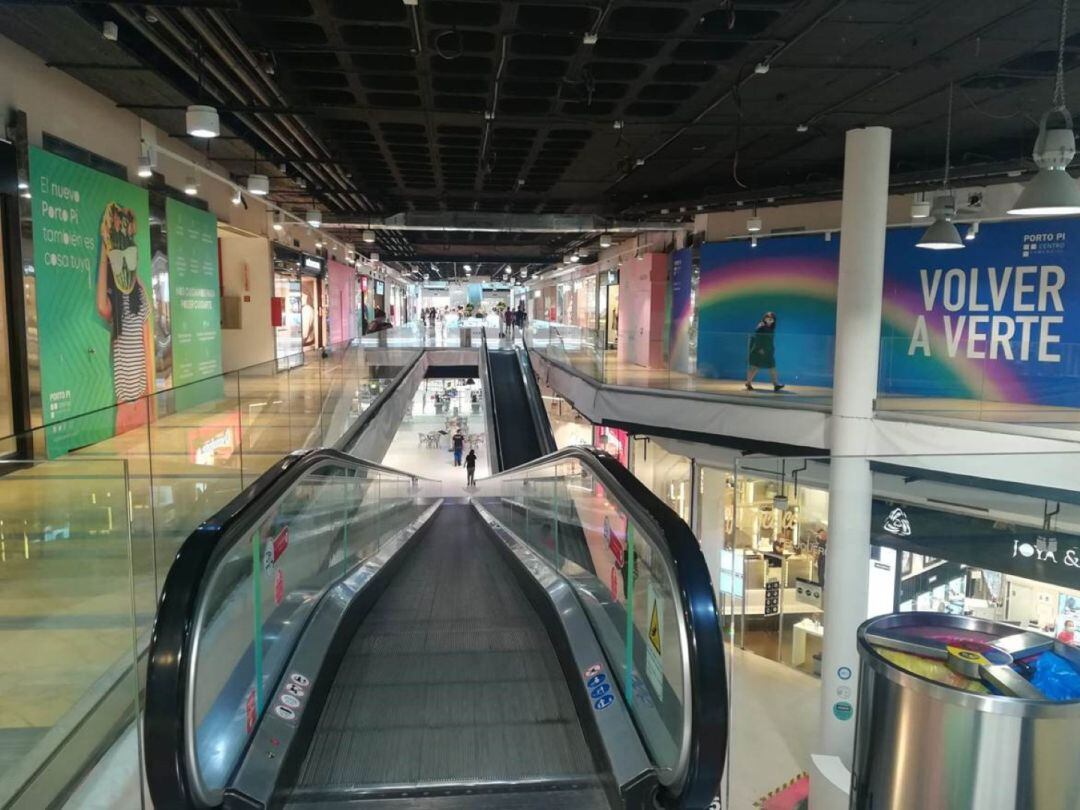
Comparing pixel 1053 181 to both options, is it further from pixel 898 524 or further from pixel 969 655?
pixel 969 655

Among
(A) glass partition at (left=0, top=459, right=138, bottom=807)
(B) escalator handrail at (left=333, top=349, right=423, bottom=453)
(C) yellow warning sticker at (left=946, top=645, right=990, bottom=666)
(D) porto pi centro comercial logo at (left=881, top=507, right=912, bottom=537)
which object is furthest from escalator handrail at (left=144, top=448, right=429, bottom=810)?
(B) escalator handrail at (left=333, top=349, right=423, bottom=453)

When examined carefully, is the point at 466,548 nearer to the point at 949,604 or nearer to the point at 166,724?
the point at 949,604

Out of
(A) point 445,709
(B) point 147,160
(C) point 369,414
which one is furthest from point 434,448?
(A) point 445,709

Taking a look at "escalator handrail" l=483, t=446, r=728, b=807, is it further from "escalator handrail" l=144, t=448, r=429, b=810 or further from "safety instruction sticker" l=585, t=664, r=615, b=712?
"escalator handrail" l=144, t=448, r=429, b=810

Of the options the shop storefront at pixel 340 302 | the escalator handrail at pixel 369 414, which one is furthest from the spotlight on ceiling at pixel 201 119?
the shop storefront at pixel 340 302

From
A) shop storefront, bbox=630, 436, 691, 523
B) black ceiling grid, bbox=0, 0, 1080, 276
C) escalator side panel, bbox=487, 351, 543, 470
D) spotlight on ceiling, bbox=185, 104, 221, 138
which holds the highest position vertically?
black ceiling grid, bbox=0, 0, 1080, 276

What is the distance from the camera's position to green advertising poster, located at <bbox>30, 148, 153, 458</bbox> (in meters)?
6.88

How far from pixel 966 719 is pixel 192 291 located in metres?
11.1

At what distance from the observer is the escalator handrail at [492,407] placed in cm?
1660

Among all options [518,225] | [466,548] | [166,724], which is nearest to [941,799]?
[166,724]

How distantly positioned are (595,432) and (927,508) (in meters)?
13.1

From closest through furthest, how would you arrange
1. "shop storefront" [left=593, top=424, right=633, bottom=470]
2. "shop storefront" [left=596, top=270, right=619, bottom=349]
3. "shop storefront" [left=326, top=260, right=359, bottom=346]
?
1. "shop storefront" [left=593, top=424, right=633, bottom=470]
2. "shop storefront" [left=326, top=260, right=359, bottom=346]
3. "shop storefront" [left=596, top=270, right=619, bottom=349]

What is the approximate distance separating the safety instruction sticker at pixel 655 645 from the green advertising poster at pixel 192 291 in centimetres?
860

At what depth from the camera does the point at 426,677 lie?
3.47m
